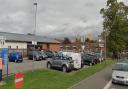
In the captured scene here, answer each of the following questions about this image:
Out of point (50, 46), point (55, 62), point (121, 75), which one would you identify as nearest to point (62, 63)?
point (55, 62)

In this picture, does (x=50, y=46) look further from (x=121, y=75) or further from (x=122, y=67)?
(x=121, y=75)

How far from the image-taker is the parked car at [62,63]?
95.8ft

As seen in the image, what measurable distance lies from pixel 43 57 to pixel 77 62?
865 inches

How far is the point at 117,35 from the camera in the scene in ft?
231

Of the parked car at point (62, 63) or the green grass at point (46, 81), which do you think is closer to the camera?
the green grass at point (46, 81)

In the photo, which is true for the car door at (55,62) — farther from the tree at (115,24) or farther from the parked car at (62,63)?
the tree at (115,24)

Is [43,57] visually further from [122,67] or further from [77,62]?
[122,67]

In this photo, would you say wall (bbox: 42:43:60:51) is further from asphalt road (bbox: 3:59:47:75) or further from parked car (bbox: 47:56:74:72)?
parked car (bbox: 47:56:74:72)

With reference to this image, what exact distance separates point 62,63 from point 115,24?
44.1 metres

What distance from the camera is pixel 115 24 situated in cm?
7106

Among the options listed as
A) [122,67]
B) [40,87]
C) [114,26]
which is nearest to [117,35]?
[114,26]

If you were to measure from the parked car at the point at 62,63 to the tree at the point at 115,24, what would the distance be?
40945mm

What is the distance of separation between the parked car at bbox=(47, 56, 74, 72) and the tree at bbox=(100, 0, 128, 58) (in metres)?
40.9

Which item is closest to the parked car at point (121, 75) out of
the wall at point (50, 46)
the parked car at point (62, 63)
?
the parked car at point (62, 63)
